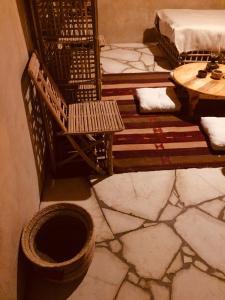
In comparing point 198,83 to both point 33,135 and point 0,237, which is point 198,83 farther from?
point 0,237

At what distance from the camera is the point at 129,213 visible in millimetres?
3553

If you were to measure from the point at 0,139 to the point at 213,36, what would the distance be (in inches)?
235

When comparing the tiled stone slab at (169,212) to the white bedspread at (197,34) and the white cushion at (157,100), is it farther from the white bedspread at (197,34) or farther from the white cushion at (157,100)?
the white bedspread at (197,34)

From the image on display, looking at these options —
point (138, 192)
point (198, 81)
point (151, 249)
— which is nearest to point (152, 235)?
point (151, 249)

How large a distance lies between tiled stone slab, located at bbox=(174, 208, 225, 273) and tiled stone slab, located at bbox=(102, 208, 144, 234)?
0.49 m

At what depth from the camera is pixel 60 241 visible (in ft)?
10.4

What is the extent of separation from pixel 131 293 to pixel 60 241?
940 millimetres

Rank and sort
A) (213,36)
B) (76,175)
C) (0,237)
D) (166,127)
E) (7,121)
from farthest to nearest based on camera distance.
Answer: (213,36), (166,127), (76,175), (7,121), (0,237)

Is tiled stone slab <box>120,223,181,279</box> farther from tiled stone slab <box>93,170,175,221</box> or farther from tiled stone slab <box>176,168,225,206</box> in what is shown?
tiled stone slab <box>176,168,225,206</box>

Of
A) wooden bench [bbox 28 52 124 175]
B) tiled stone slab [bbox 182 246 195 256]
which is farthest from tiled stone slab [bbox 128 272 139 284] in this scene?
wooden bench [bbox 28 52 124 175]

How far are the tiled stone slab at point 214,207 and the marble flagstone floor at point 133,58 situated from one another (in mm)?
4350

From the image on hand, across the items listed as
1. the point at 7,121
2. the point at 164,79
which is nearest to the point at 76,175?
the point at 7,121

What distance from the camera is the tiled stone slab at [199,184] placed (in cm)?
378

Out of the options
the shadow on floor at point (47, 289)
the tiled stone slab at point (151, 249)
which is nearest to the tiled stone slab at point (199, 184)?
the tiled stone slab at point (151, 249)
